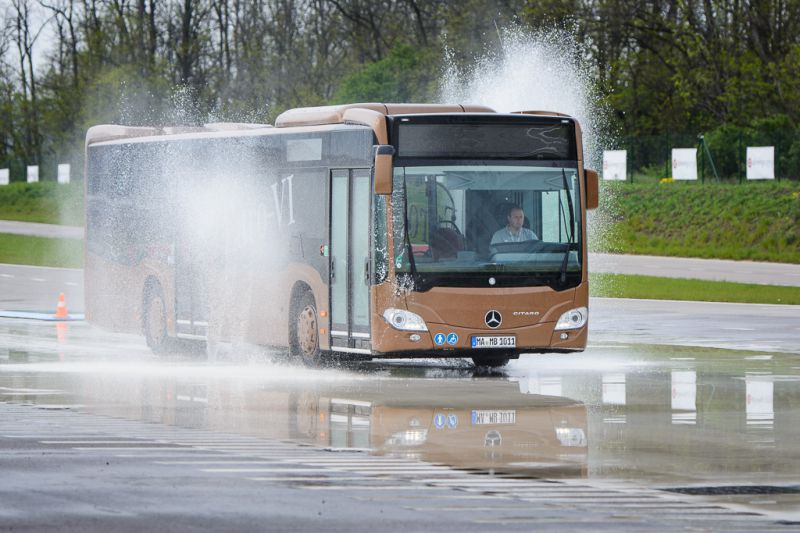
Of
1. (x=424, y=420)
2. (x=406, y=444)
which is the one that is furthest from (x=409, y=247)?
(x=406, y=444)

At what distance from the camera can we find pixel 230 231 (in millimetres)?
23531

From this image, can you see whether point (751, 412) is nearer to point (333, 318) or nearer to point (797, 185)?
point (333, 318)

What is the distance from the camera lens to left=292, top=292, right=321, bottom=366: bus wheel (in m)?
21.3

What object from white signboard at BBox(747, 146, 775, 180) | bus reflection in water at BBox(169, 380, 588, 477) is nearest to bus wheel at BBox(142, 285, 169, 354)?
bus reflection in water at BBox(169, 380, 588, 477)

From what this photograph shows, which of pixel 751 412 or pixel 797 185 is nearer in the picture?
pixel 751 412

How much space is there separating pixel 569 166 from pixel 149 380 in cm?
527

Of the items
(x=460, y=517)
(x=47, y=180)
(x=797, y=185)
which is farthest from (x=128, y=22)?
(x=460, y=517)

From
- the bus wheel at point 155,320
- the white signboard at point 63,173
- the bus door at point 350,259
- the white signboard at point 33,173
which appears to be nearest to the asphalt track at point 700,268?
the bus wheel at point 155,320

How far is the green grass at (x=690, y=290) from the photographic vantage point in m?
34.9

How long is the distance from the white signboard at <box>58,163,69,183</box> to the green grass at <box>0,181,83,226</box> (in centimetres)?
31

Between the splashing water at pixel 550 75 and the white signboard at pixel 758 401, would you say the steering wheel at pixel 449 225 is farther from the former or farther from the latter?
the splashing water at pixel 550 75

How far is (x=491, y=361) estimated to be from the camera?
2175 centimetres

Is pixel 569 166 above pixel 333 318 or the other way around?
above

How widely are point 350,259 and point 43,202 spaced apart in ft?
189
